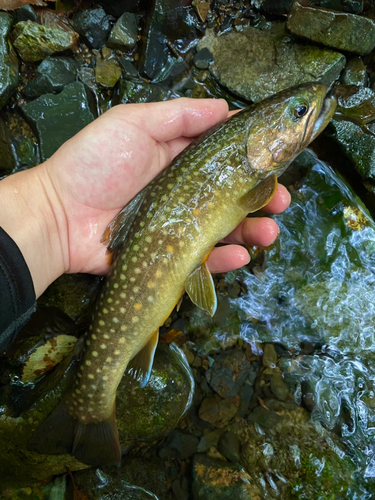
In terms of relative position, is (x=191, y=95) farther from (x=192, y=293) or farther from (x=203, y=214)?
(x=192, y=293)

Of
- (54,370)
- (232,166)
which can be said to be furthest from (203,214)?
(54,370)

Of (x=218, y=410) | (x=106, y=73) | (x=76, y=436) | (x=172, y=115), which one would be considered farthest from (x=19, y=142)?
(x=218, y=410)

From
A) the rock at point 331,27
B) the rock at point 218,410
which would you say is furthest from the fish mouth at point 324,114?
the rock at point 218,410

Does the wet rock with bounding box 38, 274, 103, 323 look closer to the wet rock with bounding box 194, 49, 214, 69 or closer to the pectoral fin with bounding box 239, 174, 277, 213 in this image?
the pectoral fin with bounding box 239, 174, 277, 213

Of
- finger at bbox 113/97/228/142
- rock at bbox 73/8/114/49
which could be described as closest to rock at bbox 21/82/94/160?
rock at bbox 73/8/114/49

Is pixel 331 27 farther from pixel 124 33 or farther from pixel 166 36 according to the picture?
pixel 124 33

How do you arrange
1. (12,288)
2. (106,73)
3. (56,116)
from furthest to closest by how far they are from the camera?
(106,73) < (56,116) < (12,288)

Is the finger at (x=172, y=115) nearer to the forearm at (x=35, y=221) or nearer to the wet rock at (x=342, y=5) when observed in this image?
the forearm at (x=35, y=221)
